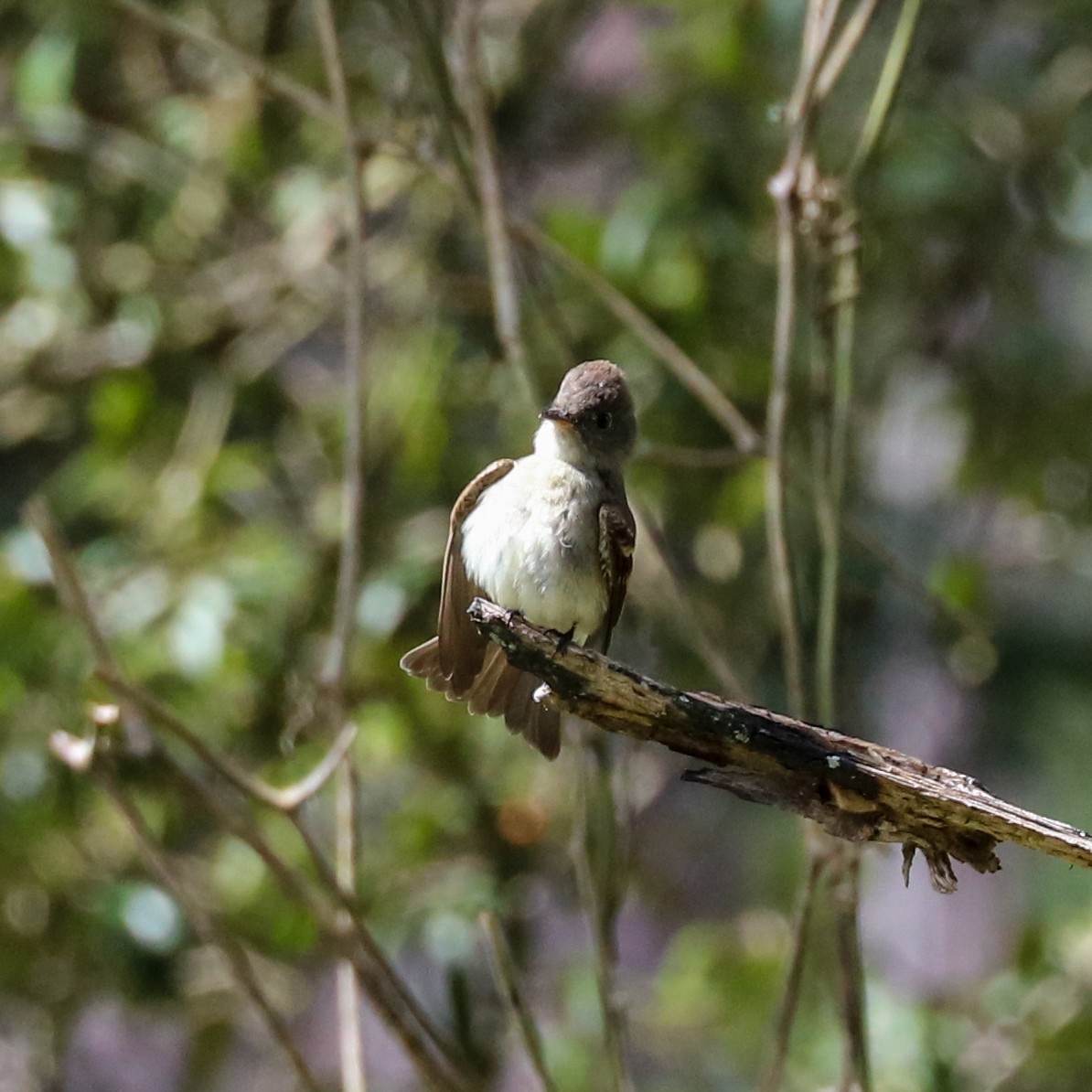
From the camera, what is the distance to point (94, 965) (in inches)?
170

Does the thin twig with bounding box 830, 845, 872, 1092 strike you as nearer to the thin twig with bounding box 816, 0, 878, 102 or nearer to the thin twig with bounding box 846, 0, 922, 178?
the thin twig with bounding box 846, 0, 922, 178

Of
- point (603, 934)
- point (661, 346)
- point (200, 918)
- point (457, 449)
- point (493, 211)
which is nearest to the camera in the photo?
point (200, 918)

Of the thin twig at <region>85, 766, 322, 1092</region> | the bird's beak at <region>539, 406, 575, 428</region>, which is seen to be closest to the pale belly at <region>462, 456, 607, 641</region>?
the bird's beak at <region>539, 406, 575, 428</region>

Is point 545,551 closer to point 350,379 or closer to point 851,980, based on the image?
point 350,379

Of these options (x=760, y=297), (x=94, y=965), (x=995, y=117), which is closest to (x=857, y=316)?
(x=760, y=297)

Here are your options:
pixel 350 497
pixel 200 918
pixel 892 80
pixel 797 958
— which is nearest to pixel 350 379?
pixel 350 497

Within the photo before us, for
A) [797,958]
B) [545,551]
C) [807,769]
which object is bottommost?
[807,769]

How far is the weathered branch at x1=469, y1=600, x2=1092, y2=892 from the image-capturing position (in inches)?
72.5

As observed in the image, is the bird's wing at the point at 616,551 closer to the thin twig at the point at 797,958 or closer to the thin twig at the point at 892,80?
the thin twig at the point at 797,958

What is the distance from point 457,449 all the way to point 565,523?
5.23ft

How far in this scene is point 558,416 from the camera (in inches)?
107

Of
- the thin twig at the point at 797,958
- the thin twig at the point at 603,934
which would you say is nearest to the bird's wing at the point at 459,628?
the thin twig at the point at 603,934

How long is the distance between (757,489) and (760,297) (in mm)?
610

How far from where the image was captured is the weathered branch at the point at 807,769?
184 cm
